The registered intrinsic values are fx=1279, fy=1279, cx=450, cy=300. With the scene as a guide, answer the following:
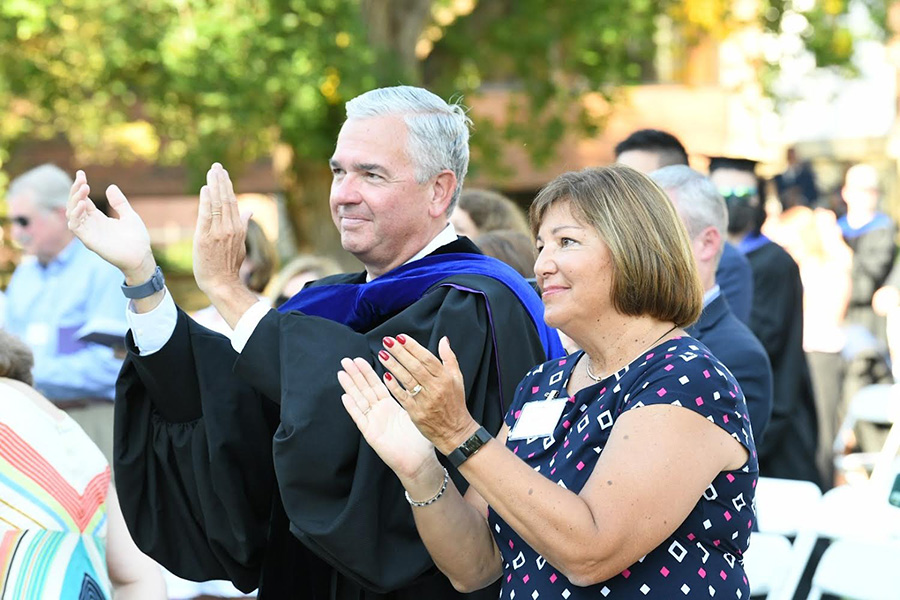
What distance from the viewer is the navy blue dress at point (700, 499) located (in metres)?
2.29

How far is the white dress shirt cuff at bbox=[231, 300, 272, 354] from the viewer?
287cm

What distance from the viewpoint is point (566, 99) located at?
15.2 metres

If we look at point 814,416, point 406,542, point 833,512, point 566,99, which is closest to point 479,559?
point 406,542

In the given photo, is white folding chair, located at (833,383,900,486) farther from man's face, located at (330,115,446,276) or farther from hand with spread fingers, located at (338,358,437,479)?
hand with spread fingers, located at (338,358,437,479)

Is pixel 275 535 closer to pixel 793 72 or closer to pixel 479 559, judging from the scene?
pixel 479 559

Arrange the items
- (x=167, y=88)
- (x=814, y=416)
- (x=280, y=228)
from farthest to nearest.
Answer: (x=280, y=228), (x=167, y=88), (x=814, y=416)

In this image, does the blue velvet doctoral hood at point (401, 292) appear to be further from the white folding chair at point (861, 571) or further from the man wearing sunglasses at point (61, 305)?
the man wearing sunglasses at point (61, 305)

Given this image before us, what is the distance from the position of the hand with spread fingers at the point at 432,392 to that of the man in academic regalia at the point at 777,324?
9.77ft

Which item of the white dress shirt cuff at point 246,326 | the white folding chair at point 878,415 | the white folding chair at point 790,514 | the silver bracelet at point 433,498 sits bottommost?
the white folding chair at point 878,415

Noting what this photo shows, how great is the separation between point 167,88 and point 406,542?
1107 centimetres

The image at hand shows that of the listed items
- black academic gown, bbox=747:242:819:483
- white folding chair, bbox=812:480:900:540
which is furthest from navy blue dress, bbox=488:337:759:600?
black academic gown, bbox=747:242:819:483

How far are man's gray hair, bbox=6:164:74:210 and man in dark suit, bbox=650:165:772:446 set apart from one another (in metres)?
3.35

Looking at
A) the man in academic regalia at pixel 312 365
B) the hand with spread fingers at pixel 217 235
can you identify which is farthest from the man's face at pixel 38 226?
the hand with spread fingers at pixel 217 235

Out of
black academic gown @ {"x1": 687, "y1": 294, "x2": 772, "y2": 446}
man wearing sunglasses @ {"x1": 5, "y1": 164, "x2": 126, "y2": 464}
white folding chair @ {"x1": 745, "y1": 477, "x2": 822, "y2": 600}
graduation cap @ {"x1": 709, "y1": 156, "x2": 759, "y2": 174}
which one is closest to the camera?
black academic gown @ {"x1": 687, "y1": 294, "x2": 772, "y2": 446}
